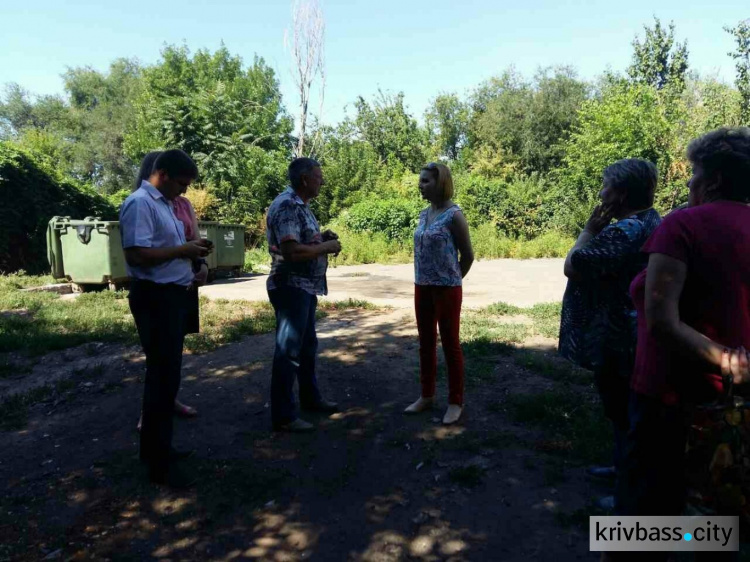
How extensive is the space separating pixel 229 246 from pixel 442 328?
1099 centimetres

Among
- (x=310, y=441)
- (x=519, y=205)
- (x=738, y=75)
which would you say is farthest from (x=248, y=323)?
(x=738, y=75)

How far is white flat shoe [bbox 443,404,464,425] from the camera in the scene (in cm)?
409

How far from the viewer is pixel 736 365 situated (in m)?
1.58

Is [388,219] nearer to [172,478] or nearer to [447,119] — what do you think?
[172,478]

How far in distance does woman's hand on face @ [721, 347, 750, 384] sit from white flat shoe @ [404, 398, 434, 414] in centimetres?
289

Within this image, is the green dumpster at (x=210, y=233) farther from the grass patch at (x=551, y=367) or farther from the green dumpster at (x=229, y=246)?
the grass patch at (x=551, y=367)

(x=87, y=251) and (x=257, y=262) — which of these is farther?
(x=257, y=262)

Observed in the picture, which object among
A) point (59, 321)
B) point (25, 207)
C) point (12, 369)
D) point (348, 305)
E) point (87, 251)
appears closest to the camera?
point (12, 369)

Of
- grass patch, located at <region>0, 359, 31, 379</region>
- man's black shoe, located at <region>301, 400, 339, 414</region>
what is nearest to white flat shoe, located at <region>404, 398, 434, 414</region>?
man's black shoe, located at <region>301, 400, 339, 414</region>

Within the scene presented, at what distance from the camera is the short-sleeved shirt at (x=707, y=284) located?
165 centimetres

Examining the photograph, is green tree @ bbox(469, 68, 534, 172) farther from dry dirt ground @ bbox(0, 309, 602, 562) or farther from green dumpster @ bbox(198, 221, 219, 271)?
dry dirt ground @ bbox(0, 309, 602, 562)

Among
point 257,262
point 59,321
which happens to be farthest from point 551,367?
point 257,262

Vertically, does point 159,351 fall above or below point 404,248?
below

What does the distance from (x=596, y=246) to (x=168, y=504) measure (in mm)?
2745
